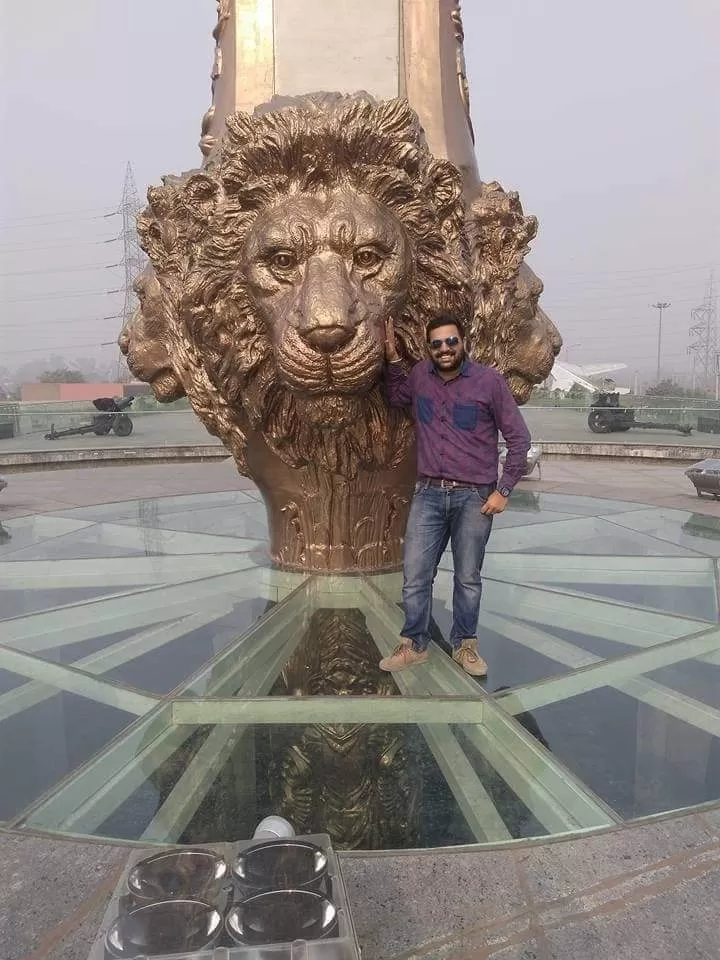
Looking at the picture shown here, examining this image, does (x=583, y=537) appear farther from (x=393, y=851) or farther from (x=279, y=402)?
(x=393, y=851)

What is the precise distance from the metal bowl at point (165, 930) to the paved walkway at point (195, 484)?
619 cm

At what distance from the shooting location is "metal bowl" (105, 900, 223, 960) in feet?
3.54

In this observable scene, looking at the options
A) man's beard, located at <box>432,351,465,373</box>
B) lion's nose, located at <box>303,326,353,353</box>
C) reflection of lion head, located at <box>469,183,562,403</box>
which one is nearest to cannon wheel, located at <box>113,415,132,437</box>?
reflection of lion head, located at <box>469,183,562,403</box>

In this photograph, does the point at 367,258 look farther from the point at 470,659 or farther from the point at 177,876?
the point at 177,876

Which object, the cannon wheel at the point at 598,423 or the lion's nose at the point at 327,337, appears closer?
the lion's nose at the point at 327,337

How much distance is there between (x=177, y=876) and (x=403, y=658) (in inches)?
69.7

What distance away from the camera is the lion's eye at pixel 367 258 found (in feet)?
10.2

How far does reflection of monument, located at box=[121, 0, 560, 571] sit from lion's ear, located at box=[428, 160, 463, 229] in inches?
0.4

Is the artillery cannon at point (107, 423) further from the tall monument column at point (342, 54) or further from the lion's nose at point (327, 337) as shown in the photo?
the lion's nose at point (327, 337)

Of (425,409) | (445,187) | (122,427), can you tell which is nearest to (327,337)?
(425,409)

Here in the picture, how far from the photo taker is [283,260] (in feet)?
10.3

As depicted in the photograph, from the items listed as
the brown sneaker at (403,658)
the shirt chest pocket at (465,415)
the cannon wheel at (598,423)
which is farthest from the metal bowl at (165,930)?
the cannon wheel at (598,423)

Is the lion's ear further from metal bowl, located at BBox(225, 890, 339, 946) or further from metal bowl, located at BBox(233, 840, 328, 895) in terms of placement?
metal bowl, located at BBox(225, 890, 339, 946)

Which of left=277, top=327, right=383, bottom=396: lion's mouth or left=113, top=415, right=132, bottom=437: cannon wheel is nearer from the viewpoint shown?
left=277, top=327, right=383, bottom=396: lion's mouth
